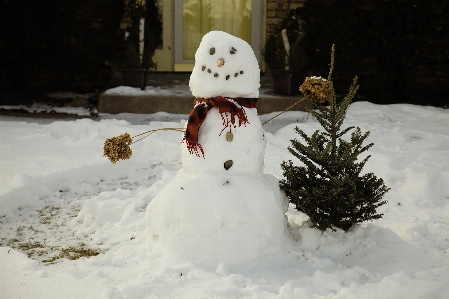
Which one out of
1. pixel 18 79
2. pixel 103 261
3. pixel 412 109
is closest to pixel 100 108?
pixel 18 79

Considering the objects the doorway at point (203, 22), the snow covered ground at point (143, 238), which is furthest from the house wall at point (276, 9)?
the snow covered ground at point (143, 238)

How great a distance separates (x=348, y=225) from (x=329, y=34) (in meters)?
5.34

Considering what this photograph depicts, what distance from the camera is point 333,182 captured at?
3391 mm

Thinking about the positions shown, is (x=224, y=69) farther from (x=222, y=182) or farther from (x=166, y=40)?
(x=166, y=40)

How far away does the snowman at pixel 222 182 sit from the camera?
3156 mm

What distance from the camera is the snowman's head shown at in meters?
3.28

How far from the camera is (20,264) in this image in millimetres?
3158

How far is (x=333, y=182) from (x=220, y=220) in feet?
2.63

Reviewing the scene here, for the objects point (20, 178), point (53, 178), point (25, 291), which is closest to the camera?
point (25, 291)

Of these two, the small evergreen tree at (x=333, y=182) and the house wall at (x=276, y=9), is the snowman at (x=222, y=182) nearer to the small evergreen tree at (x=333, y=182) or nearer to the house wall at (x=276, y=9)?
the small evergreen tree at (x=333, y=182)

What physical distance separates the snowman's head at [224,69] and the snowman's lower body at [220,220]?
0.55m

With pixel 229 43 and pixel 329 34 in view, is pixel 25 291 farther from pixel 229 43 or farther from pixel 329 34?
pixel 329 34

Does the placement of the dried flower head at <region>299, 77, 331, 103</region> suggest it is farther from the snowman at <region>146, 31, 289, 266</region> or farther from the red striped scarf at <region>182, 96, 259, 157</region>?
the red striped scarf at <region>182, 96, 259, 157</region>

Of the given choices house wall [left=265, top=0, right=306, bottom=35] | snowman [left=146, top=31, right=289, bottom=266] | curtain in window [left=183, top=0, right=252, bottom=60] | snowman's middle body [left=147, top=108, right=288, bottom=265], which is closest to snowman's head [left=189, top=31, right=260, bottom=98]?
snowman [left=146, top=31, right=289, bottom=266]
